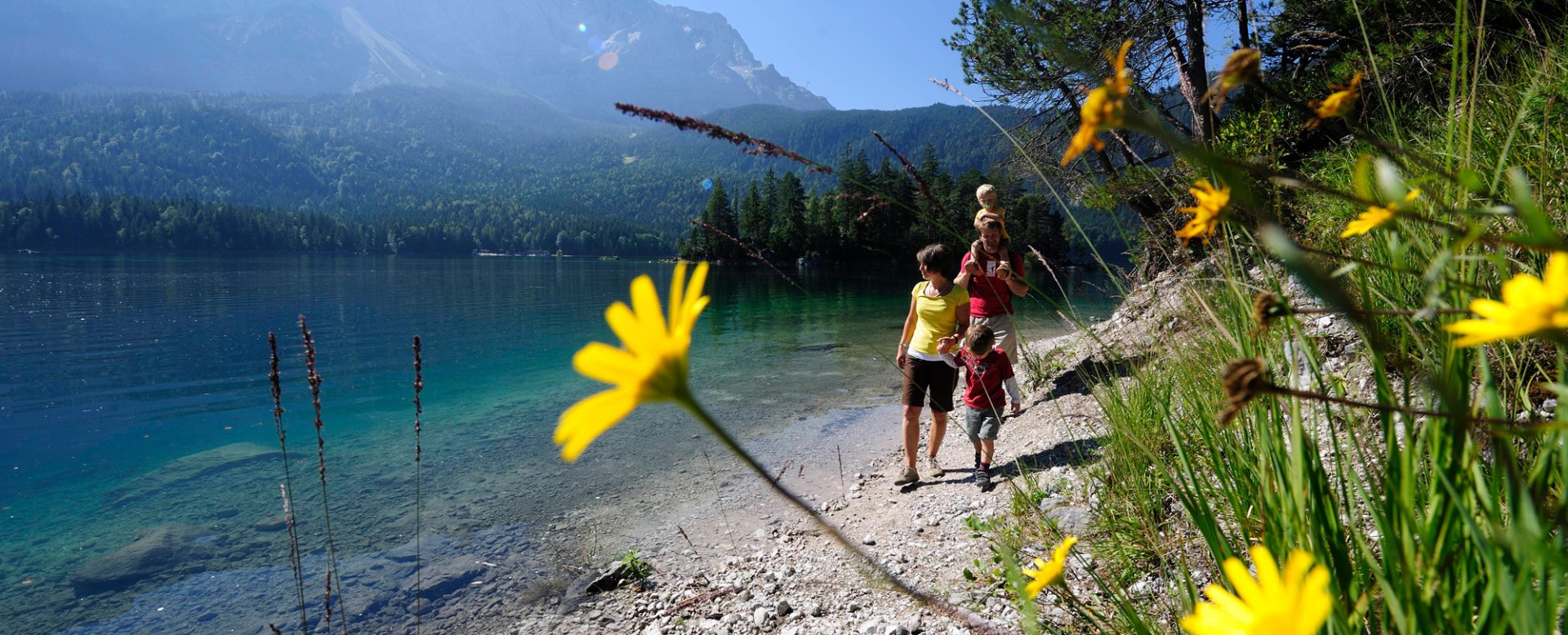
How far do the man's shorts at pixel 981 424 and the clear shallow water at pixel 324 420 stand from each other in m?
1.57

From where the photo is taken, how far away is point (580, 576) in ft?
16.3

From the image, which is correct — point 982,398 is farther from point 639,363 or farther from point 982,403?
point 639,363

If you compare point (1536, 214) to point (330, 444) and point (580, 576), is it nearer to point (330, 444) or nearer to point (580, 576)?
point (580, 576)

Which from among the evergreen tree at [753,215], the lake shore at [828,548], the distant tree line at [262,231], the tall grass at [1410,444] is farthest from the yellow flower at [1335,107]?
the distant tree line at [262,231]

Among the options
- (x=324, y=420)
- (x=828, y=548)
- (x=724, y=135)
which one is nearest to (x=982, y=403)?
(x=828, y=548)

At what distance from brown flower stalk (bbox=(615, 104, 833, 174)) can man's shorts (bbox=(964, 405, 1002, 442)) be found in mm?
3798

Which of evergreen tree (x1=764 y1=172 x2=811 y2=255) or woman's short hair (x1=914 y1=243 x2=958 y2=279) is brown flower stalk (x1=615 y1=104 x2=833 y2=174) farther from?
evergreen tree (x1=764 y1=172 x2=811 y2=255)

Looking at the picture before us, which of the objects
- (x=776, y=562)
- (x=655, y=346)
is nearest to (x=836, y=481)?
(x=776, y=562)

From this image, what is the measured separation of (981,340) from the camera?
466 cm

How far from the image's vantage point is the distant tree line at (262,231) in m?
87.6

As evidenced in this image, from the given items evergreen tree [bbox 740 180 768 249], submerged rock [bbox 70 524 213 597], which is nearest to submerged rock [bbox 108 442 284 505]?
submerged rock [bbox 70 524 213 597]

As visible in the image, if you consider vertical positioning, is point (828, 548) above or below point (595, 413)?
below

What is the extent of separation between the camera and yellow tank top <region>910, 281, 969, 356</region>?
503 cm

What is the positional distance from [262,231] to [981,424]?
4727 inches
